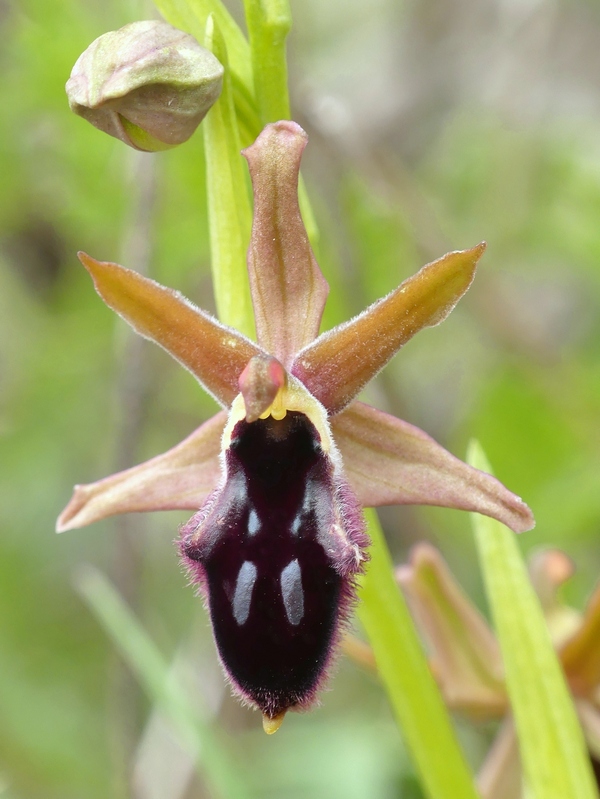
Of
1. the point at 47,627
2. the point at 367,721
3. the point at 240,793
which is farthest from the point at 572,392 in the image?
the point at 47,627

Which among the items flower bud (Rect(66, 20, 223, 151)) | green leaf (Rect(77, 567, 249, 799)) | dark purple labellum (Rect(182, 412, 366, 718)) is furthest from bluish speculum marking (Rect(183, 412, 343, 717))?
green leaf (Rect(77, 567, 249, 799))

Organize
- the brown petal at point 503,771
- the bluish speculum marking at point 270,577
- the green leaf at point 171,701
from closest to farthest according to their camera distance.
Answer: the bluish speculum marking at point 270,577
the green leaf at point 171,701
the brown petal at point 503,771

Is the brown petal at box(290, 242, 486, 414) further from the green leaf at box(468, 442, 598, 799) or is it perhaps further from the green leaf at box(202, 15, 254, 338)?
the green leaf at box(468, 442, 598, 799)

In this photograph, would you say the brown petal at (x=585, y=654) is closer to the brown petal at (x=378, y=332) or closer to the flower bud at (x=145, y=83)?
the brown petal at (x=378, y=332)

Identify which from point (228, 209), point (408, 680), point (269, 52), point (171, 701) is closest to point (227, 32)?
point (269, 52)

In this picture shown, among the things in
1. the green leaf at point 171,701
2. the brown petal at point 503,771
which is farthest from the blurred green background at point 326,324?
the green leaf at point 171,701

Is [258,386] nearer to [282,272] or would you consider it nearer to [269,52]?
[282,272]

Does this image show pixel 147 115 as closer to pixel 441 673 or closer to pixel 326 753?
pixel 441 673
